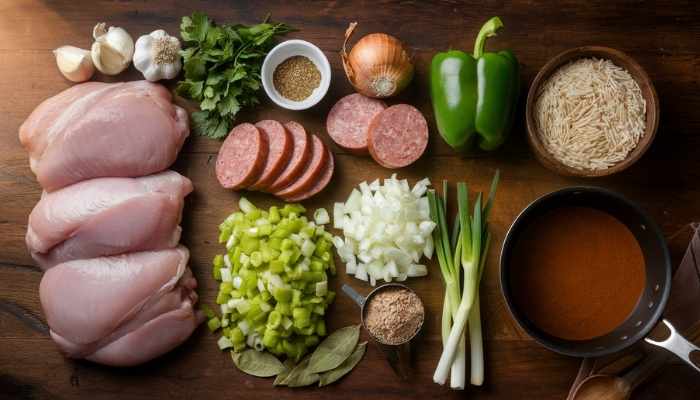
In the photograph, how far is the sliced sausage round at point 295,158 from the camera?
2461mm

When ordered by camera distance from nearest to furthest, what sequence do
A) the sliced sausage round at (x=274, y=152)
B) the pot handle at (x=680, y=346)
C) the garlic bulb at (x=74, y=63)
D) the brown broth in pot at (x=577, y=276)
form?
the pot handle at (x=680, y=346) < the brown broth in pot at (x=577, y=276) < the sliced sausage round at (x=274, y=152) < the garlic bulb at (x=74, y=63)

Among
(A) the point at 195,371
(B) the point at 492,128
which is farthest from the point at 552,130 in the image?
(A) the point at 195,371

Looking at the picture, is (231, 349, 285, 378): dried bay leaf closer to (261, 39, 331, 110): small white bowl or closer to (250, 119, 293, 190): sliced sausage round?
(250, 119, 293, 190): sliced sausage round

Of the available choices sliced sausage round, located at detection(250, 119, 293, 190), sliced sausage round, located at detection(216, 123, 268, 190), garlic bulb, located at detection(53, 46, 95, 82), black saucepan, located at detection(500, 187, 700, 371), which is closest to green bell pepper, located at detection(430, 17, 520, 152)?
black saucepan, located at detection(500, 187, 700, 371)

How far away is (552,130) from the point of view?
2393mm

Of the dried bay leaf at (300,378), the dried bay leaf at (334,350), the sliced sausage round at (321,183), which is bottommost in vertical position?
the dried bay leaf at (300,378)

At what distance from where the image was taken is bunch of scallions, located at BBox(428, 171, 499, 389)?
238cm

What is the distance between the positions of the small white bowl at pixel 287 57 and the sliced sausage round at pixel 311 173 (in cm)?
16

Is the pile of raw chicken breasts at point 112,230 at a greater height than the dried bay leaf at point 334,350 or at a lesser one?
greater

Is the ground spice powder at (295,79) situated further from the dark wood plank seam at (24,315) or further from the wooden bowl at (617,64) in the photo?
the dark wood plank seam at (24,315)

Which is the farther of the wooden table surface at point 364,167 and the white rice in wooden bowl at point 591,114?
the wooden table surface at point 364,167

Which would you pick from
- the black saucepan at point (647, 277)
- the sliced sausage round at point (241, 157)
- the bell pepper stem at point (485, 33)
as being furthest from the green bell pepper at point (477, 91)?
the sliced sausage round at point (241, 157)

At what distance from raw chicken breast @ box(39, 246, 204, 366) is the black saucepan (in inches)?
49.8

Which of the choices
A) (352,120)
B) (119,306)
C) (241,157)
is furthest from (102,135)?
(352,120)
